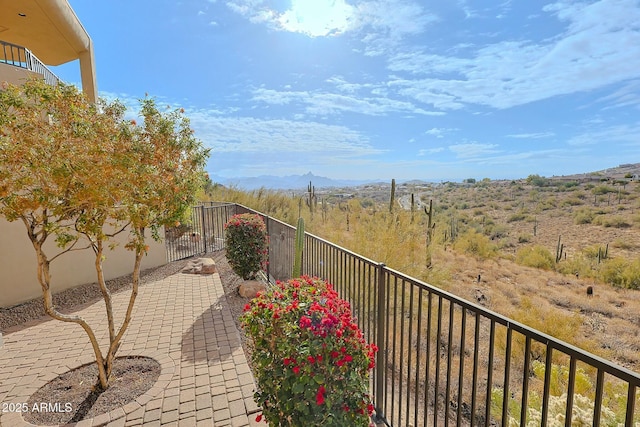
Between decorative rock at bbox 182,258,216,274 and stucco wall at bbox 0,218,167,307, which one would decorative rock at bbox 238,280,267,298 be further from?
stucco wall at bbox 0,218,167,307

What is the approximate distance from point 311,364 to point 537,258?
16131mm

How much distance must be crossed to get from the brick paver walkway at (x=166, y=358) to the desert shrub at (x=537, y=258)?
A: 14441 millimetres

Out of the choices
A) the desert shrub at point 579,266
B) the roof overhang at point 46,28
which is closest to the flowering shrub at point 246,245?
the roof overhang at point 46,28

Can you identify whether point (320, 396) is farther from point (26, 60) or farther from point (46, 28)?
A: point (46, 28)

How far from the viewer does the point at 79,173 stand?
2.33 m

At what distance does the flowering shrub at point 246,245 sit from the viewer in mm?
5652

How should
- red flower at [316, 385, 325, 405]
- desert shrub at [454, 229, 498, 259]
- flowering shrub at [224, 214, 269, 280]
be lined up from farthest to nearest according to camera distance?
desert shrub at [454, 229, 498, 259] → flowering shrub at [224, 214, 269, 280] → red flower at [316, 385, 325, 405]

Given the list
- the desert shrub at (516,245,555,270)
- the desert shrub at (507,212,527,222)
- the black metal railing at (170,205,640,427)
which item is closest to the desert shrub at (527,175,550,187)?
the desert shrub at (507,212,527,222)

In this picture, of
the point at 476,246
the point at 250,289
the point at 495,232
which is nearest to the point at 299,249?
the point at 250,289

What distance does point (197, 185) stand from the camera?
3.22m

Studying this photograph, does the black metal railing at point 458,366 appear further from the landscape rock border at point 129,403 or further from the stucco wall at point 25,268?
the stucco wall at point 25,268

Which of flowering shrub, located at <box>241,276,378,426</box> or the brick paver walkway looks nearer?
flowering shrub, located at <box>241,276,378,426</box>

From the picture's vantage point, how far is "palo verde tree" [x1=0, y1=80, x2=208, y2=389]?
226 centimetres

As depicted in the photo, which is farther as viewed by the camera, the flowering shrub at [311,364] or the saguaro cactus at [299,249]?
the saguaro cactus at [299,249]
